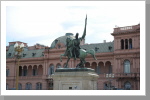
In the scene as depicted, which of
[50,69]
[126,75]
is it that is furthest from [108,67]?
[50,69]

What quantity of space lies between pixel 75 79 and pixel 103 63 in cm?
3923

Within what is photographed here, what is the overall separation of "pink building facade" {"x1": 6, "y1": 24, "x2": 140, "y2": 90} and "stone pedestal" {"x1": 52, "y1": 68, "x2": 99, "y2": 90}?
31.8 m

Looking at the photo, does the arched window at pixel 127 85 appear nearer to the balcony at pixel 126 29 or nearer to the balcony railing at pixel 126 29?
the balcony at pixel 126 29

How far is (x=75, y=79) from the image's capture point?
60.8 feet

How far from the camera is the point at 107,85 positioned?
5359 centimetres

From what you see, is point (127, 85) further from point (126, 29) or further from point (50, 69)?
point (50, 69)

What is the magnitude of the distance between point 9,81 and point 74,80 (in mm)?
52637

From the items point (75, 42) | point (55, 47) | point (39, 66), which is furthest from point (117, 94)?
point (39, 66)

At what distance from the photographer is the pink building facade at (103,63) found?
51.3 metres

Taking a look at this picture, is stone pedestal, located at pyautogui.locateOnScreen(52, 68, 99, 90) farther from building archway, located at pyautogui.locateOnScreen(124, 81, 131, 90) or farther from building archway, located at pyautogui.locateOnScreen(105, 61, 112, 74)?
building archway, located at pyautogui.locateOnScreen(105, 61, 112, 74)

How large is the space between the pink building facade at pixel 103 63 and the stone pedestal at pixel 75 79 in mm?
31820

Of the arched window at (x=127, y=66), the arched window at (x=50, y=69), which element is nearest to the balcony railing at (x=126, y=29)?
the arched window at (x=127, y=66)

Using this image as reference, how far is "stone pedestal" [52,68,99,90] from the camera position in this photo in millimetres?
18344

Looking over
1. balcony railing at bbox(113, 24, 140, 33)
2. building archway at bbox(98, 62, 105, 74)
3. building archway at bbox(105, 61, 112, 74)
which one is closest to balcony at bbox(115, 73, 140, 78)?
building archway at bbox(105, 61, 112, 74)
